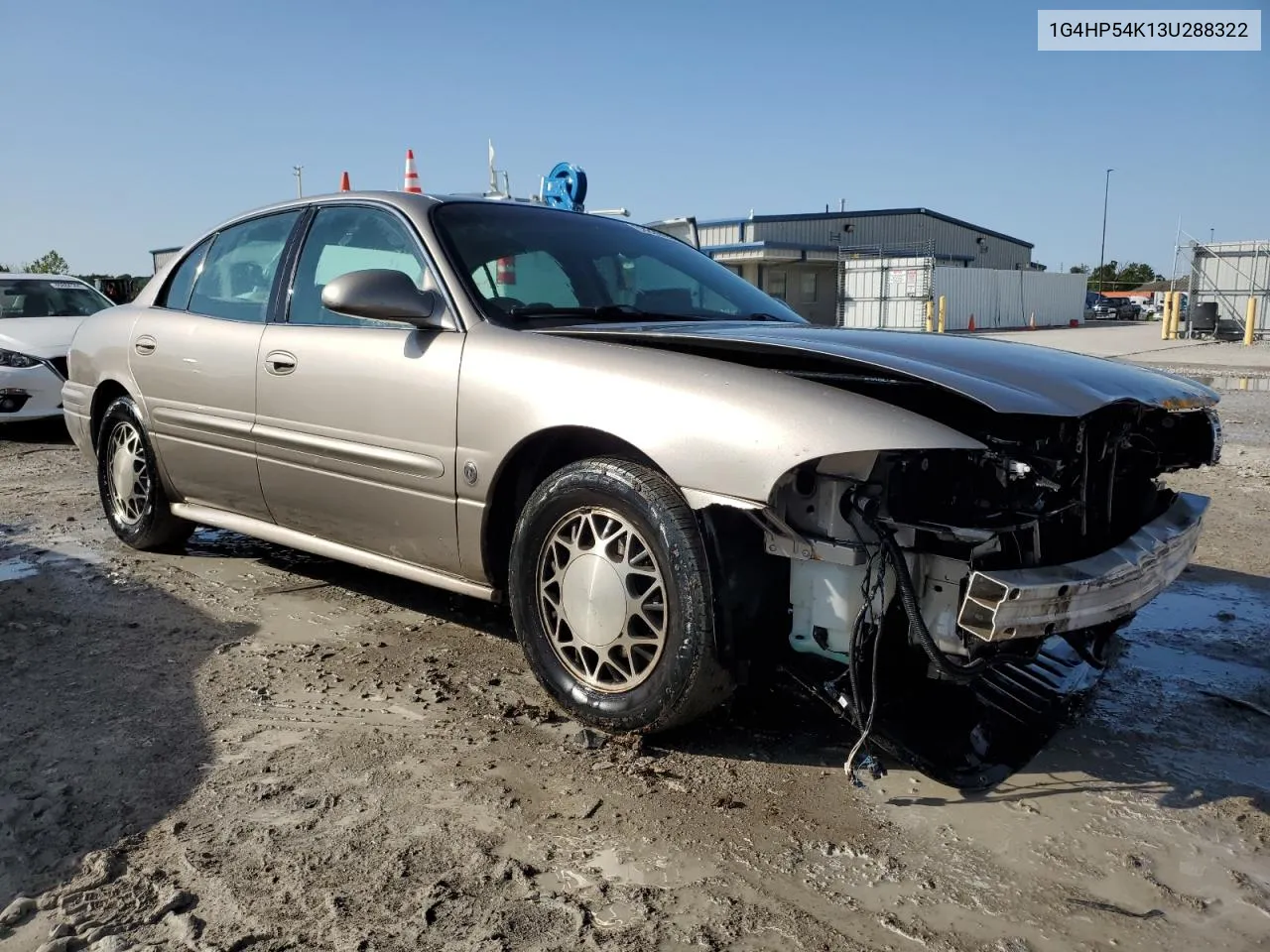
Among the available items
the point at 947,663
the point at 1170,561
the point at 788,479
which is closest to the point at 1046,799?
the point at 947,663

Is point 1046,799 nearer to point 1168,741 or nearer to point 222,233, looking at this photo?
point 1168,741

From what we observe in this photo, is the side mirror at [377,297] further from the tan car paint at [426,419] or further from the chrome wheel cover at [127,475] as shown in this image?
the chrome wheel cover at [127,475]

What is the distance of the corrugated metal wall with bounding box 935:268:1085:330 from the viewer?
1315 inches

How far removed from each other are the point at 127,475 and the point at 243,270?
4.17 feet

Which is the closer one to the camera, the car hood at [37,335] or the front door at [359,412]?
the front door at [359,412]

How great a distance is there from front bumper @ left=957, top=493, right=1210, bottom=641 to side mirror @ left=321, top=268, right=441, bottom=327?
6.22 ft

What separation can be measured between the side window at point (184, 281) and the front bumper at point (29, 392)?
4.92 m

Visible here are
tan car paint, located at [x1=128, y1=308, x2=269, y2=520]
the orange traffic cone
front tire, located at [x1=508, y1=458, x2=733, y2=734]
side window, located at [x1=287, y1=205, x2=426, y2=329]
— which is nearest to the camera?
front tire, located at [x1=508, y1=458, x2=733, y2=734]

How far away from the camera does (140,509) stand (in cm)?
477

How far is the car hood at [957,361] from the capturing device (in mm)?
2387

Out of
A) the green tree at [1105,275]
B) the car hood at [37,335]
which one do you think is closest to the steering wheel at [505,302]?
the car hood at [37,335]

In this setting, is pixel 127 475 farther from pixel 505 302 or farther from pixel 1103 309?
pixel 1103 309

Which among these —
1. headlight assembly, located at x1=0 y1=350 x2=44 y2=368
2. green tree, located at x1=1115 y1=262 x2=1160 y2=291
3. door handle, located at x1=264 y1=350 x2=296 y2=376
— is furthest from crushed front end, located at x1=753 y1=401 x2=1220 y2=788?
green tree, located at x1=1115 y1=262 x2=1160 y2=291

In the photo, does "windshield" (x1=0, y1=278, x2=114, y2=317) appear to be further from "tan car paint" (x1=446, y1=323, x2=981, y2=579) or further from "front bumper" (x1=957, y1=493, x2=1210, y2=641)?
"front bumper" (x1=957, y1=493, x2=1210, y2=641)
